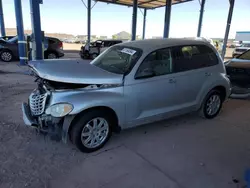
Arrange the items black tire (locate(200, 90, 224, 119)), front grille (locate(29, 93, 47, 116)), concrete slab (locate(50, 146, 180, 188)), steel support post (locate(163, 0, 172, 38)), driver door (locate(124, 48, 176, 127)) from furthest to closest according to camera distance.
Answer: steel support post (locate(163, 0, 172, 38))
black tire (locate(200, 90, 224, 119))
driver door (locate(124, 48, 176, 127))
front grille (locate(29, 93, 47, 116))
concrete slab (locate(50, 146, 180, 188))

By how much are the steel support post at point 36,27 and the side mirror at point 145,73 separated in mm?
6856

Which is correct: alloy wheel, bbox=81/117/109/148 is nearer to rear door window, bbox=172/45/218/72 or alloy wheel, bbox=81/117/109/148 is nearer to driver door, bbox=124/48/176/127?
driver door, bbox=124/48/176/127

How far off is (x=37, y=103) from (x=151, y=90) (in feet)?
5.62

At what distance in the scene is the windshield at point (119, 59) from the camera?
3.31 m

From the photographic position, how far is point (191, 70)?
3.83 meters

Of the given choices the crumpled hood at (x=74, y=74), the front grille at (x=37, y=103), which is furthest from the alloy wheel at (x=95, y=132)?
the front grille at (x=37, y=103)

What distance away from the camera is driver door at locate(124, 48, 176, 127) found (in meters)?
3.20

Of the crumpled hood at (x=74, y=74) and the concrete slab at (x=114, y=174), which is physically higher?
the crumpled hood at (x=74, y=74)

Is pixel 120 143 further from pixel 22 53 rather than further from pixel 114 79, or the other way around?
pixel 22 53

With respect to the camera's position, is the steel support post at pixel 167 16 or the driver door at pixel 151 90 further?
the steel support post at pixel 167 16

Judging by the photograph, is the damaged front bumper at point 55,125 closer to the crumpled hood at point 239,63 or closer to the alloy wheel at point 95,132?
the alloy wheel at point 95,132

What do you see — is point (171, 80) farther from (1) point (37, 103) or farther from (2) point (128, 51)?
(1) point (37, 103)

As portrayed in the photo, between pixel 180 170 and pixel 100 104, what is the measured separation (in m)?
1.36

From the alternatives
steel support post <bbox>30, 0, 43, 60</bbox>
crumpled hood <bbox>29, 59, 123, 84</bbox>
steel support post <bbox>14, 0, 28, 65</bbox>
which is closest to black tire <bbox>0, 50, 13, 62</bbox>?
steel support post <bbox>14, 0, 28, 65</bbox>
